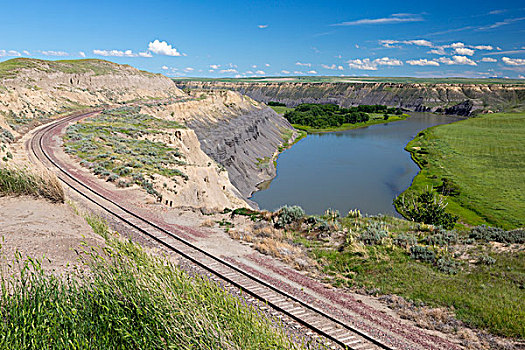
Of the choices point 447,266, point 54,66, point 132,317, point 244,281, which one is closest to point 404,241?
point 447,266

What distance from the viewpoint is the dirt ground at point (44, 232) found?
10.4 m

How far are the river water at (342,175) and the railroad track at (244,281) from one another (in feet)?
89.6

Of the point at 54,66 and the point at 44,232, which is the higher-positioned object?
the point at 54,66

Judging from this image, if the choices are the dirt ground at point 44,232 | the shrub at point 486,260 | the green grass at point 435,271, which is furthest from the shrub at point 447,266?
the dirt ground at point 44,232

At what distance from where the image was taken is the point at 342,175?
65.8 metres

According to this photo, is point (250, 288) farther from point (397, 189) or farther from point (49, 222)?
point (397, 189)

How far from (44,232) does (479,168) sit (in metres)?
69.4

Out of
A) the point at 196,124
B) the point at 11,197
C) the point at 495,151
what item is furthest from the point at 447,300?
the point at 495,151

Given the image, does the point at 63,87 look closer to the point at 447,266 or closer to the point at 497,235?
the point at 447,266

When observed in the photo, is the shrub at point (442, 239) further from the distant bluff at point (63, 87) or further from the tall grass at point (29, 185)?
the distant bluff at point (63, 87)

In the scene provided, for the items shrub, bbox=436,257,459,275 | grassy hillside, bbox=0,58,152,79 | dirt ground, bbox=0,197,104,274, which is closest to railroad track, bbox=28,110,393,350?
dirt ground, bbox=0,197,104,274

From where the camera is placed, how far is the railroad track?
36.1 ft

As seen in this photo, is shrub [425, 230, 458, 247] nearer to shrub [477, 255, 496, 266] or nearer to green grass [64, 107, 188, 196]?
shrub [477, 255, 496, 266]

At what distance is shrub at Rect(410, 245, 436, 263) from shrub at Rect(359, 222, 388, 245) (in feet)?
5.72
